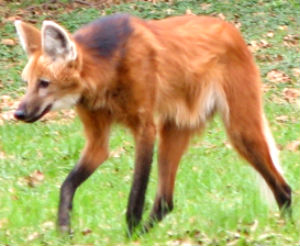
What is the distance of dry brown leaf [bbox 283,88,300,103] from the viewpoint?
919cm

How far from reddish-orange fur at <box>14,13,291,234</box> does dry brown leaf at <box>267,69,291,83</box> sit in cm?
430

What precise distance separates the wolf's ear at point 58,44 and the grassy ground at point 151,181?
0.68m

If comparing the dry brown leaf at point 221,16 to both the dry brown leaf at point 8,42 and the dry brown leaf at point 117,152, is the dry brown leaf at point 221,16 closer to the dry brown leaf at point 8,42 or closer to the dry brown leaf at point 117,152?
the dry brown leaf at point 8,42

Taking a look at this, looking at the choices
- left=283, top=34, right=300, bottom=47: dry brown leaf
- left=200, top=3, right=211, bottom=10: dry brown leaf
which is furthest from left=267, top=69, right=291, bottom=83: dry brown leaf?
left=200, top=3, right=211, bottom=10: dry brown leaf

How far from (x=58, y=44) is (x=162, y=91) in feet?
2.50

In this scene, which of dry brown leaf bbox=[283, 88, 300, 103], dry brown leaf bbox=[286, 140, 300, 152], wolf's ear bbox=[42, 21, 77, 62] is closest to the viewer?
wolf's ear bbox=[42, 21, 77, 62]

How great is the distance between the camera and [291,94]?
9328mm

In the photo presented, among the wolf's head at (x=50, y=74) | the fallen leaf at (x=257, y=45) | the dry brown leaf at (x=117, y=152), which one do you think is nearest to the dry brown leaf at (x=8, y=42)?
the fallen leaf at (x=257, y=45)

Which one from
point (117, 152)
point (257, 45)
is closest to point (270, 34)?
point (257, 45)

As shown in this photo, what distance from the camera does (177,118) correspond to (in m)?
5.49

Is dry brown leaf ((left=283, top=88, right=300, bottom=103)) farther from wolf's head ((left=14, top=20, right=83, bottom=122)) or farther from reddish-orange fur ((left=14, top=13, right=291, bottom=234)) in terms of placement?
wolf's head ((left=14, top=20, right=83, bottom=122))

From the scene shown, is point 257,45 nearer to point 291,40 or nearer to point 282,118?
point 291,40

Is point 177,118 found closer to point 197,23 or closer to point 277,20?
point 197,23

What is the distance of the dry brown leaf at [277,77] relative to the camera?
32.3 ft
